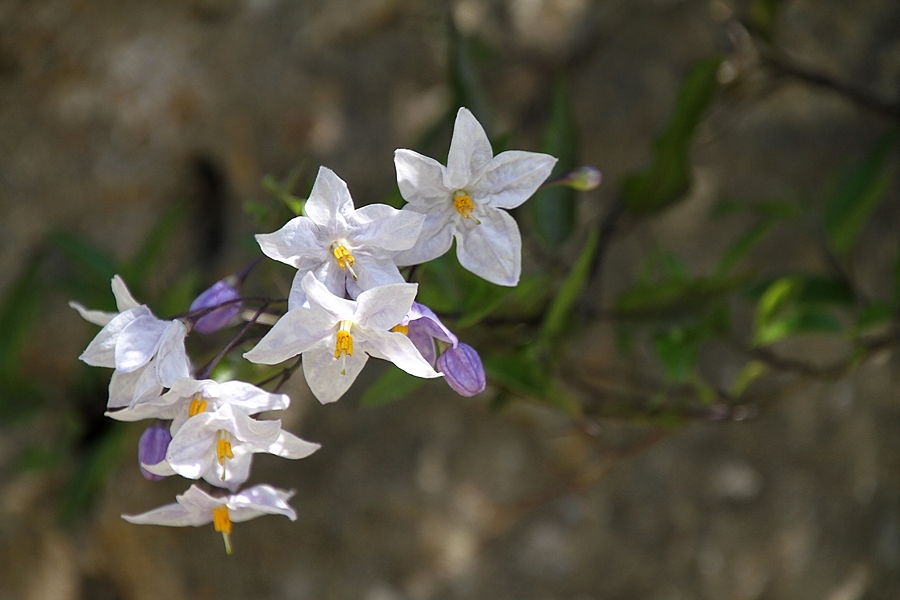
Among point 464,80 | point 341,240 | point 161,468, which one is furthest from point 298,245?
point 464,80

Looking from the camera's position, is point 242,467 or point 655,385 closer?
point 242,467

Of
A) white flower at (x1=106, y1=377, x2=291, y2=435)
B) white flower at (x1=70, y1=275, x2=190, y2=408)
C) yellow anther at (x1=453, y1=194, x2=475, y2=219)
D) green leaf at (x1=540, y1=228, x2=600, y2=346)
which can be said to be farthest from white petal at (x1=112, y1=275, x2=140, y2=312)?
green leaf at (x1=540, y1=228, x2=600, y2=346)

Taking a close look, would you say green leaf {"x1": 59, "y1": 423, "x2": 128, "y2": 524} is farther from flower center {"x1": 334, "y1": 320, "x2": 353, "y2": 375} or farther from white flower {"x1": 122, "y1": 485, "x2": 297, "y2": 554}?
flower center {"x1": 334, "y1": 320, "x2": 353, "y2": 375}

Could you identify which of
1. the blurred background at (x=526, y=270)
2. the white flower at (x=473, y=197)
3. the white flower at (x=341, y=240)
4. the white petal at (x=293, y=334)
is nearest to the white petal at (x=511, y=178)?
the white flower at (x=473, y=197)

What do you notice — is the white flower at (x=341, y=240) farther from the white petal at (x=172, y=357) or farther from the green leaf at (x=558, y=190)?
the green leaf at (x=558, y=190)

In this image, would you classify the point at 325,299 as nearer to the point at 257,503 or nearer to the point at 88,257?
the point at 257,503

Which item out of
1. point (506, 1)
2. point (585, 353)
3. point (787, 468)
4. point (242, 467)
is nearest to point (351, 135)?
point (506, 1)

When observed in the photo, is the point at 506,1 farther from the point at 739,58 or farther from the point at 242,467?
the point at 242,467
